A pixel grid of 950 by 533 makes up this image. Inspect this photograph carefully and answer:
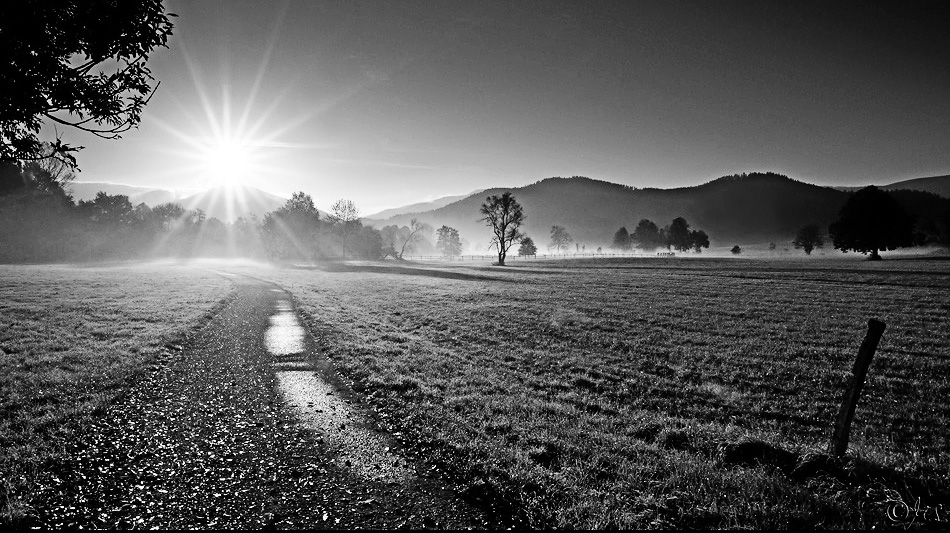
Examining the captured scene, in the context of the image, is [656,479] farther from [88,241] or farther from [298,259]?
[88,241]

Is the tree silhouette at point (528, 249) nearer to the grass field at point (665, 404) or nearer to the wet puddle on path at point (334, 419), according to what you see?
the grass field at point (665, 404)

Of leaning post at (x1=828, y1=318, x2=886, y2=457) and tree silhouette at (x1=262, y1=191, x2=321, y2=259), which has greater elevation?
tree silhouette at (x1=262, y1=191, x2=321, y2=259)

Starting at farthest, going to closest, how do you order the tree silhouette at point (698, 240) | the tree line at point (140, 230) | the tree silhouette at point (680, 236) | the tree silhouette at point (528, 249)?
the tree silhouette at point (698, 240), the tree silhouette at point (680, 236), the tree silhouette at point (528, 249), the tree line at point (140, 230)

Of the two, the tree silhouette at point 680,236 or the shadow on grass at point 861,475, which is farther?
the tree silhouette at point 680,236

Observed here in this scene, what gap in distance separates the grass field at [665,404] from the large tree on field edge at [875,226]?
65438mm

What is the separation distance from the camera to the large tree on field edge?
72062 millimetres

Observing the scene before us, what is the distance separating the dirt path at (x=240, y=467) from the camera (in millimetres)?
5773

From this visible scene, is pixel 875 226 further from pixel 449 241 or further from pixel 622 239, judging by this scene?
pixel 449 241

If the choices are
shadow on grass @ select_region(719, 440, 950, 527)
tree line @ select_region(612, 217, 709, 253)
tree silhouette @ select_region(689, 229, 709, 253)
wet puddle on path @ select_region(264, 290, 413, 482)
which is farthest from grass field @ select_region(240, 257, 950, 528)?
tree silhouette @ select_region(689, 229, 709, 253)

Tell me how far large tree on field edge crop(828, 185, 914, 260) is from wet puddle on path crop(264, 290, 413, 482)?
10254 centimetres

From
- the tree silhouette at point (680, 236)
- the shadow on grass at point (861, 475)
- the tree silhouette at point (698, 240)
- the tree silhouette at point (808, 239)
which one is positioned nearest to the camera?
the shadow on grass at point (861, 475)

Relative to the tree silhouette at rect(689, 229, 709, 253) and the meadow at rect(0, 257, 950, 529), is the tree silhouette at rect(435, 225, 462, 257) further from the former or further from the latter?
the meadow at rect(0, 257, 950, 529)

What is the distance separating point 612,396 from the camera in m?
11.7

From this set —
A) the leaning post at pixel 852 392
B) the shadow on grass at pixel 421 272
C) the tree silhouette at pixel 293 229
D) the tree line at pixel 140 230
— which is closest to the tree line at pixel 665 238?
the tree line at pixel 140 230
